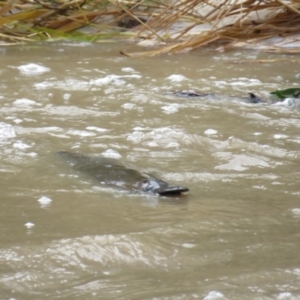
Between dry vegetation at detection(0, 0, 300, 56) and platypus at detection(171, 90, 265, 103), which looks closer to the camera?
platypus at detection(171, 90, 265, 103)

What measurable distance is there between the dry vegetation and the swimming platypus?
2.59 metres

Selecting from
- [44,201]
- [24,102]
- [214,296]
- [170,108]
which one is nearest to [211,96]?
[170,108]

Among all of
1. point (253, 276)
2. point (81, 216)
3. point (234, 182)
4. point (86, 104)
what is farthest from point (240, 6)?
point (253, 276)

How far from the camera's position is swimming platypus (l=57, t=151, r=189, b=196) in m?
2.46

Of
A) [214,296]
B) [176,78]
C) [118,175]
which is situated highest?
[214,296]

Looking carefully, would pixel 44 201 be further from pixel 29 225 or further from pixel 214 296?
pixel 214 296

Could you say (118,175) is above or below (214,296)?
below

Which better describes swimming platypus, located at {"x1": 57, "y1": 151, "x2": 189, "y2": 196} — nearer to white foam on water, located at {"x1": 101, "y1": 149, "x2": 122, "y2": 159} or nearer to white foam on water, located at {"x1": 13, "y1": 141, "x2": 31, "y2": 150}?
white foam on water, located at {"x1": 101, "y1": 149, "x2": 122, "y2": 159}

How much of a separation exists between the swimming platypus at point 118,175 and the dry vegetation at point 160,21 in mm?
2591

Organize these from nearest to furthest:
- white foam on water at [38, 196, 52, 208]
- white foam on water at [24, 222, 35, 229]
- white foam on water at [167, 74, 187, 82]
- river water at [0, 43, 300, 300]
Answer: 1. river water at [0, 43, 300, 300]
2. white foam on water at [24, 222, 35, 229]
3. white foam on water at [38, 196, 52, 208]
4. white foam on water at [167, 74, 187, 82]

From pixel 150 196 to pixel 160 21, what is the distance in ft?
11.9

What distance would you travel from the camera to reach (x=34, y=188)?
8.20 ft

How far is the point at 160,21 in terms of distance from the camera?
5832 mm

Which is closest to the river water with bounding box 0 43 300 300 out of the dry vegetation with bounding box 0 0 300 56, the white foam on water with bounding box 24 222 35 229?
Result: the white foam on water with bounding box 24 222 35 229
